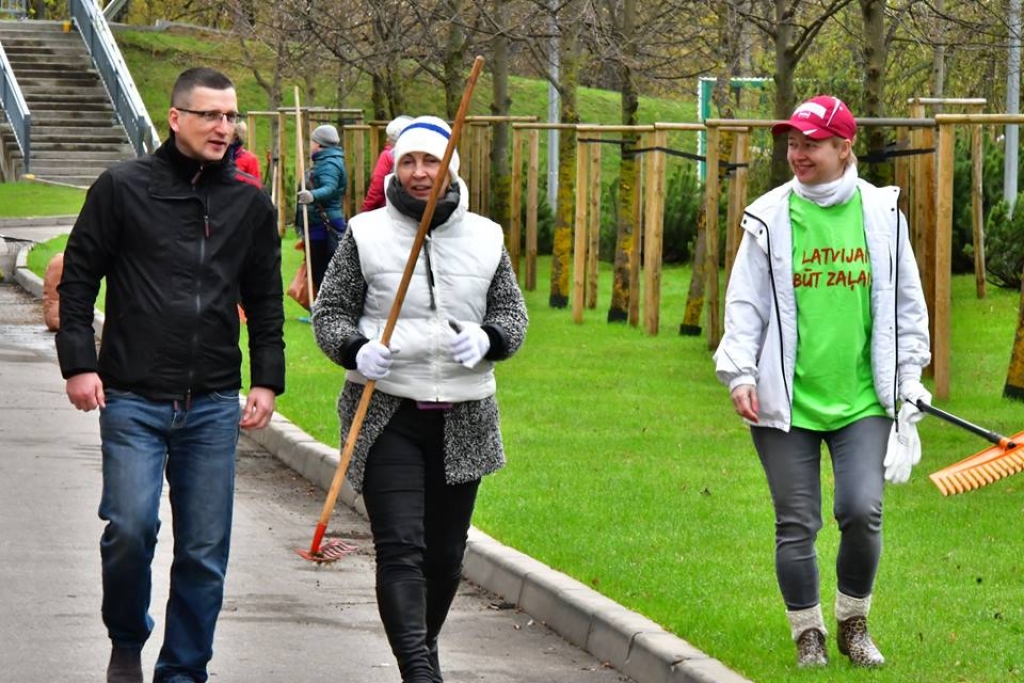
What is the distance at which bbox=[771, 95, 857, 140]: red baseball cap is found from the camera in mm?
6348

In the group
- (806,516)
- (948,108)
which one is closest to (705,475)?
(806,516)

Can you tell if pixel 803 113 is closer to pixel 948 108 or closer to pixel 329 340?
pixel 329 340

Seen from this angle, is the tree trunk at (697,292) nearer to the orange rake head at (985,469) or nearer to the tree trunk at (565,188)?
the tree trunk at (565,188)

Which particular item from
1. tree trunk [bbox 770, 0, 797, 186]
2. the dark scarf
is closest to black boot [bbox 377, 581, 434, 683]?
the dark scarf

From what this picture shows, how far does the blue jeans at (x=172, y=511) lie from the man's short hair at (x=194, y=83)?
86 cm

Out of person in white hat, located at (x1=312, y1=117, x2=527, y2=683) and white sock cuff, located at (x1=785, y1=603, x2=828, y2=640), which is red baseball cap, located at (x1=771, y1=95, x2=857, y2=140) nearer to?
person in white hat, located at (x1=312, y1=117, x2=527, y2=683)

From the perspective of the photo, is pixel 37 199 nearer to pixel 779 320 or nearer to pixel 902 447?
pixel 779 320

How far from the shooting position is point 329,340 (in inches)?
238

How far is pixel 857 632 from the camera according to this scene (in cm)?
653

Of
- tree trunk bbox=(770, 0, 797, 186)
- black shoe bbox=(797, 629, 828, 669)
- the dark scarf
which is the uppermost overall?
tree trunk bbox=(770, 0, 797, 186)

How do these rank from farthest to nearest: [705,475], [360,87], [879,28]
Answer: [360,87] → [879,28] → [705,475]

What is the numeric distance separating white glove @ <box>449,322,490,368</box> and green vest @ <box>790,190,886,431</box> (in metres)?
1.09

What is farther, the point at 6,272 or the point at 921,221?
the point at 6,272

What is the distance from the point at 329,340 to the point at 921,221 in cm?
935
